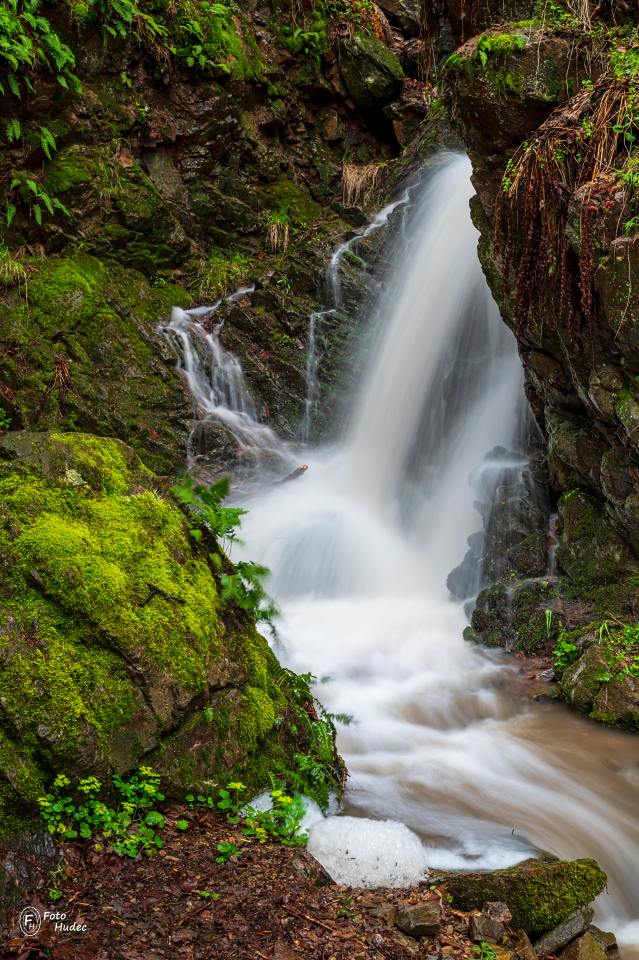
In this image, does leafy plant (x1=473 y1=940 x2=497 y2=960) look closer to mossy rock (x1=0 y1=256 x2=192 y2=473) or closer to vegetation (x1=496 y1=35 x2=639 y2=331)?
vegetation (x1=496 y1=35 x2=639 y2=331)

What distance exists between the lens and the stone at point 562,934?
296cm

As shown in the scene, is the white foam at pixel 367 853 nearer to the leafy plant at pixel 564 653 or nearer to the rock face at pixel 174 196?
the leafy plant at pixel 564 653

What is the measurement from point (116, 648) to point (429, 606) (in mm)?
4932

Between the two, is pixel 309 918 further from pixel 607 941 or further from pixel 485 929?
pixel 607 941

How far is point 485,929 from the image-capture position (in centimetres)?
289

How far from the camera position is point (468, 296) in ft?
34.0

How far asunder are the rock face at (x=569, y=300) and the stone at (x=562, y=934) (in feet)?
7.31

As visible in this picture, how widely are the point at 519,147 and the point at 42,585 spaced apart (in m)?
5.45

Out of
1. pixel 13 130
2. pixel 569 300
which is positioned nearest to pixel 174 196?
pixel 13 130

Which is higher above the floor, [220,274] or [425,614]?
[220,274]

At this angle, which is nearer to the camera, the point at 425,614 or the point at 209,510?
the point at 209,510

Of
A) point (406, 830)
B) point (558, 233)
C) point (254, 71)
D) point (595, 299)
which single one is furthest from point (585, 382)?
point (254, 71)

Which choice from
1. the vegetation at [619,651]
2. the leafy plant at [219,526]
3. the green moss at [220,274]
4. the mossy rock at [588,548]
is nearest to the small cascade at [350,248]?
the green moss at [220,274]

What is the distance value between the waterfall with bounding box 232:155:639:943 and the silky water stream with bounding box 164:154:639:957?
0.02 meters
